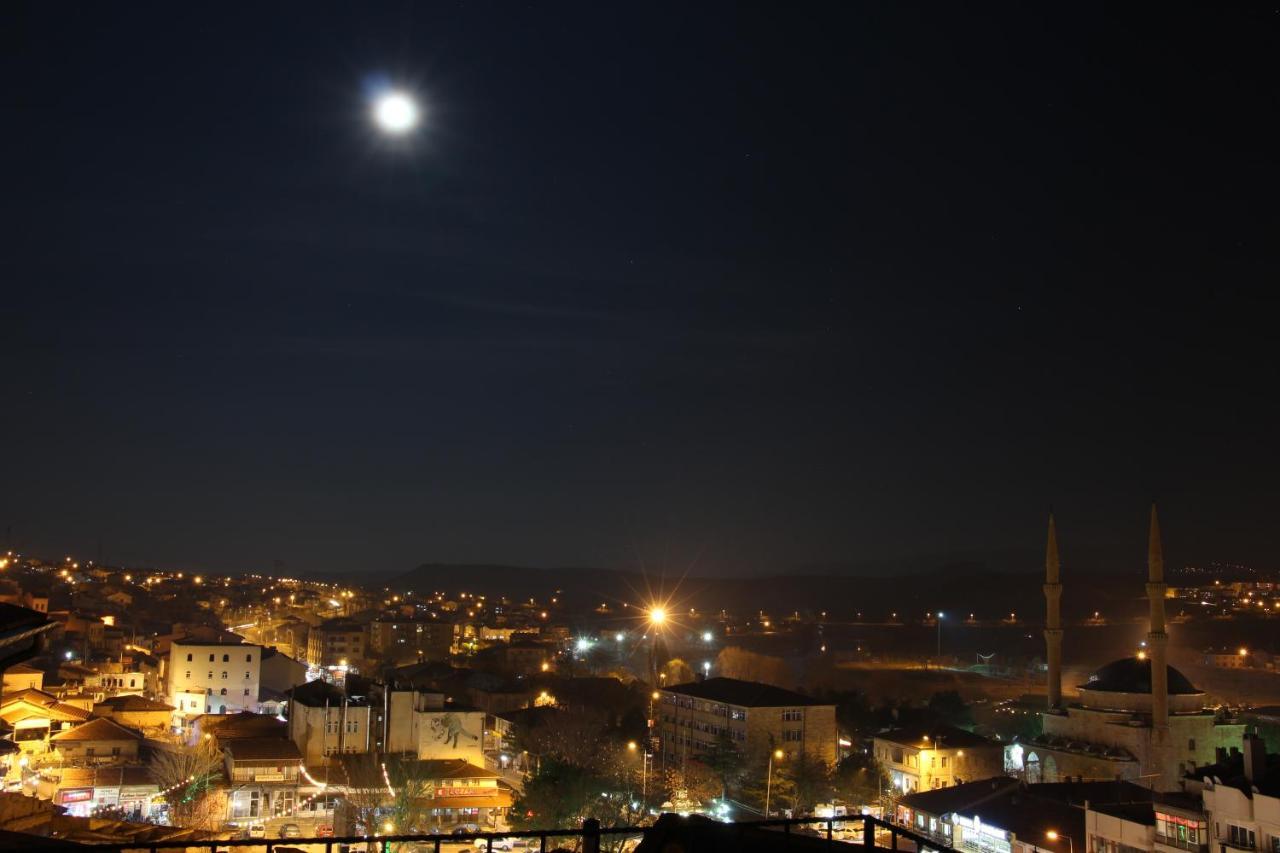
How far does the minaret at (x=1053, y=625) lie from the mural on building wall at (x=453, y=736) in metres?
19.6

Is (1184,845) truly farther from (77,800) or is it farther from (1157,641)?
(77,800)

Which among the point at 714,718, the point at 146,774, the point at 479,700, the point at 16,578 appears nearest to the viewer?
the point at 146,774

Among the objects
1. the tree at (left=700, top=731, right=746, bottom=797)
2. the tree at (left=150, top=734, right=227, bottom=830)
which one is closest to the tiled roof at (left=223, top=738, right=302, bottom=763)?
the tree at (left=150, top=734, right=227, bottom=830)

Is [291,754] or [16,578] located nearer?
[291,754]

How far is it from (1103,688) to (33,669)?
38764mm

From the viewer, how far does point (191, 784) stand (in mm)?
25219

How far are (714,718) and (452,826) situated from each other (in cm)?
1171

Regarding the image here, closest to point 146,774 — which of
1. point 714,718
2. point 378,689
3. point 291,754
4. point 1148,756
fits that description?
point 291,754

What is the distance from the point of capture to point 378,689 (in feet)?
113

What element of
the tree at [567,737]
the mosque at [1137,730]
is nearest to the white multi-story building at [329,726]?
the tree at [567,737]

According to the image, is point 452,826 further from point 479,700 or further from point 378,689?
point 479,700

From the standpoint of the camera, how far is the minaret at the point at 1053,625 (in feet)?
129

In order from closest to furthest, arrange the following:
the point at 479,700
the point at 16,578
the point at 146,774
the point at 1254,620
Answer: the point at 146,774 < the point at 479,700 < the point at 16,578 < the point at 1254,620

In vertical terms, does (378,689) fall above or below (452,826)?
above
